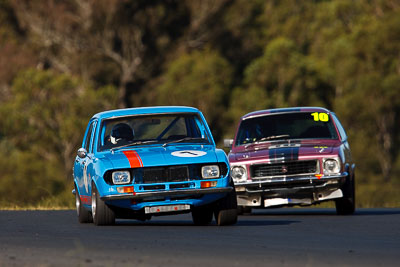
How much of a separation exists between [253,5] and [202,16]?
279 cm

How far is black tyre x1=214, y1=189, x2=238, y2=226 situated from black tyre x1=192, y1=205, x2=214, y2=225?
0.19m

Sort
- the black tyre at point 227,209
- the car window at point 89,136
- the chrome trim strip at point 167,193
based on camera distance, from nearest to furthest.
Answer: the chrome trim strip at point 167,193, the black tyre at point 227,209, the car window at point 89,136

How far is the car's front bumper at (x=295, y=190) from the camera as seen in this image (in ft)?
55.9

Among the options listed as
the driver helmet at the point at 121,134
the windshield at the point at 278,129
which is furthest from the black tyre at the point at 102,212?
the windshield at the point at 278,129

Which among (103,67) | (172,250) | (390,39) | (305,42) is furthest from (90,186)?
(305,42)

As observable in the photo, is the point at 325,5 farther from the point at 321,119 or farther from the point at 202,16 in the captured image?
the point at 321,119

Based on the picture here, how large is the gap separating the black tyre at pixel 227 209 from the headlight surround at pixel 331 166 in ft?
11.4

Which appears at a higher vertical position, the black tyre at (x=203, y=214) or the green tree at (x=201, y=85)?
the green tree at (x=201, y=85)

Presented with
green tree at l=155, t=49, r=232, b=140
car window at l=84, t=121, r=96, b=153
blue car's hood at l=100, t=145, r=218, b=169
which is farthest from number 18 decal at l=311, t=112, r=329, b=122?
green tree at l=155, t=49, r=232, b=140

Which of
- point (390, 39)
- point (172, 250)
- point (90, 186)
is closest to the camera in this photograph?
point (172, 250)

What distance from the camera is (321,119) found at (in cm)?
1869

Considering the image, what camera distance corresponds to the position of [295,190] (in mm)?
17094

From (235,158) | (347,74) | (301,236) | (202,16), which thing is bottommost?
(301,236)

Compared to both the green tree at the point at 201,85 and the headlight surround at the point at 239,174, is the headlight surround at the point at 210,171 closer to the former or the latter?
the headlight surround at the point at 239,174
